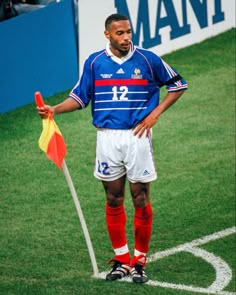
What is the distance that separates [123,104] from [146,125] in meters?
0.22

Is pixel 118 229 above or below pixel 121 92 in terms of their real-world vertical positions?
below

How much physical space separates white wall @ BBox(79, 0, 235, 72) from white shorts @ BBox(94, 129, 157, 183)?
6160mm

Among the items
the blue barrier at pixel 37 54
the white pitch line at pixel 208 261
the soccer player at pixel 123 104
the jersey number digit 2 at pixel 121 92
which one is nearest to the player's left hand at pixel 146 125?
the soccer player at pixel 123 104

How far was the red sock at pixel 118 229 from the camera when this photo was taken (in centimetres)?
Answer: 783

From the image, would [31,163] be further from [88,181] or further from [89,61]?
[89,61]

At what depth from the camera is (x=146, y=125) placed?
24.6ft

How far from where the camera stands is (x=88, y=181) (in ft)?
34.0

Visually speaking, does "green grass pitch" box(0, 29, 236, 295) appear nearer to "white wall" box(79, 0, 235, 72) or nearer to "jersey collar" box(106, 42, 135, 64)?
"white wall" box(79, 0, 235, 72)

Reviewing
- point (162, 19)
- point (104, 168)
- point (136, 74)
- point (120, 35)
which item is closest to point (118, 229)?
point (104, 168)

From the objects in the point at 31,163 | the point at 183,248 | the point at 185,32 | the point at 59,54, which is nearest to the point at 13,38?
the point at 59,54

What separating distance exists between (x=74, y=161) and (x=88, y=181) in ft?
2.28

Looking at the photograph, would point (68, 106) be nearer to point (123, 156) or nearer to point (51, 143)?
point (51, 143)

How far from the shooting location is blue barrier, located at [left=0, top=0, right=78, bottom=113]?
498 inches

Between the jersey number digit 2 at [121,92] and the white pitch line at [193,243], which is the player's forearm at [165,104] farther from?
the white pitch line at [193,243]
